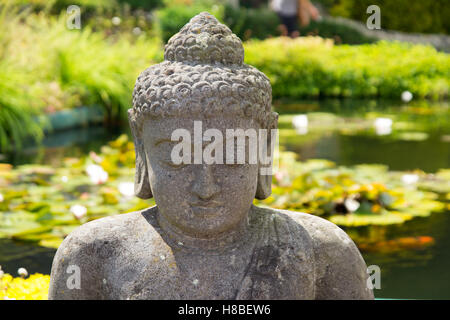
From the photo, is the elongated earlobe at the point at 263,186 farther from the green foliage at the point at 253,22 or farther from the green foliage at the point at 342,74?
the green foliage at the point at 253,22

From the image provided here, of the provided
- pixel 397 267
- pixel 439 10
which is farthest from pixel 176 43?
pixel 439 10

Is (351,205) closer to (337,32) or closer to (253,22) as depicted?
(253,22)

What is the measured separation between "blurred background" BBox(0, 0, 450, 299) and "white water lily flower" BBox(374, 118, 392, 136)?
0.03 meters

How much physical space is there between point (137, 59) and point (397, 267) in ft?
24.3

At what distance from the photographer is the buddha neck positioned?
216cm

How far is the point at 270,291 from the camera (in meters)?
2.10

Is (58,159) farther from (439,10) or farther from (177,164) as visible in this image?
(439,10)

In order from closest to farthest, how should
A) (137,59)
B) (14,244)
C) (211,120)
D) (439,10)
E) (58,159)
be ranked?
1. (211,120)
2. (14,244)
3. (58,159)
4. (137,59)
5. (439,10)

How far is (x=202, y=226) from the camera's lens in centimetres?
210

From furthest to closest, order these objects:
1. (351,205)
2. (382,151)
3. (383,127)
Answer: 1. (383,127)
2. (382,151)
3. (351,205)

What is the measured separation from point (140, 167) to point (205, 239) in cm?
39

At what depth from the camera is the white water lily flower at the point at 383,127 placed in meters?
8.03

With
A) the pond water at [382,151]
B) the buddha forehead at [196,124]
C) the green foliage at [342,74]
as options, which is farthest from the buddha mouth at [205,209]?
the green foliage at [342,74]

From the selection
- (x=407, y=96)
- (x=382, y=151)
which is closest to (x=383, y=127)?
(x=382, y=151)
